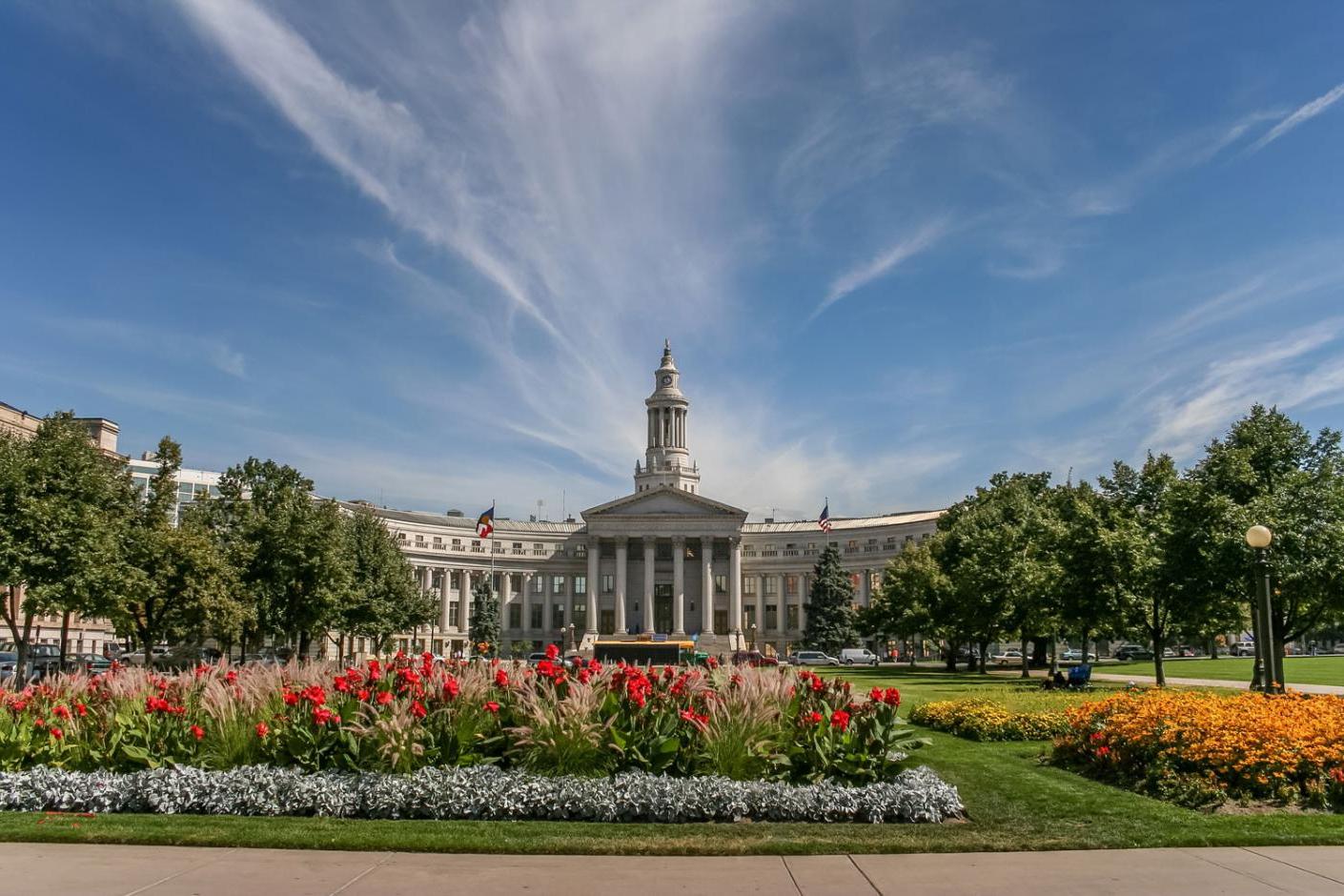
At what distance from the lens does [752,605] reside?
140 meters

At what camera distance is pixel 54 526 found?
33.8 m

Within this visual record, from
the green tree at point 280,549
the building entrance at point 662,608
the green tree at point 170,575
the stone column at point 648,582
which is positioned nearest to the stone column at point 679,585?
the stone column at point 648,582

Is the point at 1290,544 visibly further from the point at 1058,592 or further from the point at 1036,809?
the point at 1036,809

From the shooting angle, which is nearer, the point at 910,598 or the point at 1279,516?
the point at 1279,516

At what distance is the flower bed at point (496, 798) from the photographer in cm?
1263

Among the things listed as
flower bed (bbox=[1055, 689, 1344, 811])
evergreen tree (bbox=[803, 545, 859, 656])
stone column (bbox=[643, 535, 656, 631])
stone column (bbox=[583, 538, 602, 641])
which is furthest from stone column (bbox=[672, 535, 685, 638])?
flower bed (bbox=[1055, 689, 1344, 811])

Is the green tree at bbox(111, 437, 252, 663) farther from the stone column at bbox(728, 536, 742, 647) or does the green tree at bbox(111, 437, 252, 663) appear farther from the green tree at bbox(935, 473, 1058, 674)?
the stone column at bbox(728, 536, 742, 647)

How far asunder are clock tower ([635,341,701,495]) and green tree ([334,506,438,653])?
3081 inches

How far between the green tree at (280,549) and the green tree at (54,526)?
440 inches

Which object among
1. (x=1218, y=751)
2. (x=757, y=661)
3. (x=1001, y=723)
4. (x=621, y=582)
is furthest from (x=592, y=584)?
(x=1218, y=751)

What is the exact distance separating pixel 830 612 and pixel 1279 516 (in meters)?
74.8

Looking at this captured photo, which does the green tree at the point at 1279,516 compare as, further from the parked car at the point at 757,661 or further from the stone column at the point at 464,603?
the stone column at the point at 464,603

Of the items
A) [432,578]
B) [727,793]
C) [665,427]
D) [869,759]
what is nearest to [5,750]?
[727,793]

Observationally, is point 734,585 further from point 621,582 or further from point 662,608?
point 621,582
